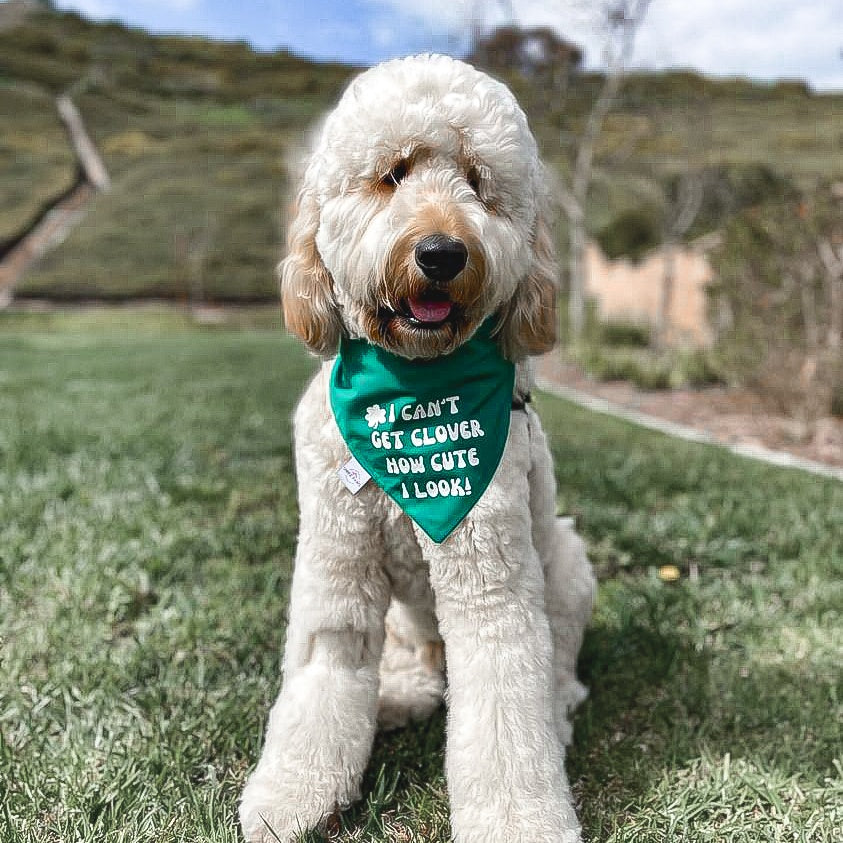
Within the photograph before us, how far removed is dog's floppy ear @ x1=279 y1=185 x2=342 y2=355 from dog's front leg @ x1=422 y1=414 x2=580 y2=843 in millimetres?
588

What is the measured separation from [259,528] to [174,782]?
165cm

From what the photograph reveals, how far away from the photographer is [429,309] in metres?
1.91

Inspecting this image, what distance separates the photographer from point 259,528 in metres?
3.65

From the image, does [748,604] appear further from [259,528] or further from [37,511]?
[37,511]

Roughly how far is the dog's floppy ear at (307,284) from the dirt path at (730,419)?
4942 millimetres

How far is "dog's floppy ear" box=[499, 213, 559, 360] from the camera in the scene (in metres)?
2.11

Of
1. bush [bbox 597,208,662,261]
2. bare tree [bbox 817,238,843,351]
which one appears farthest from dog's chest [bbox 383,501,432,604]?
bush [bbox 597,208,662,261]

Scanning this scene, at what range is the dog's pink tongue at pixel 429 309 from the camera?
6.23ft

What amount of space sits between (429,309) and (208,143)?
147ft

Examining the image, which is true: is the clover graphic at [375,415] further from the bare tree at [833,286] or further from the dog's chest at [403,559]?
the bare tree at [833,286]

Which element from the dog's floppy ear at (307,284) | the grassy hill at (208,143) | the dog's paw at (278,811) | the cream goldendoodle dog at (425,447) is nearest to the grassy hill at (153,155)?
the grassy hill at (208,143)

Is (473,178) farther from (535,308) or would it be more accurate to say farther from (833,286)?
(833,286)

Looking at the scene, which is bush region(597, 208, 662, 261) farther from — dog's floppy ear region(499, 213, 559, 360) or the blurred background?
dog's floppy ear region(499, 213, 559, 360)

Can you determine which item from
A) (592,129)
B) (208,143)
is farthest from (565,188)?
(208,143)
